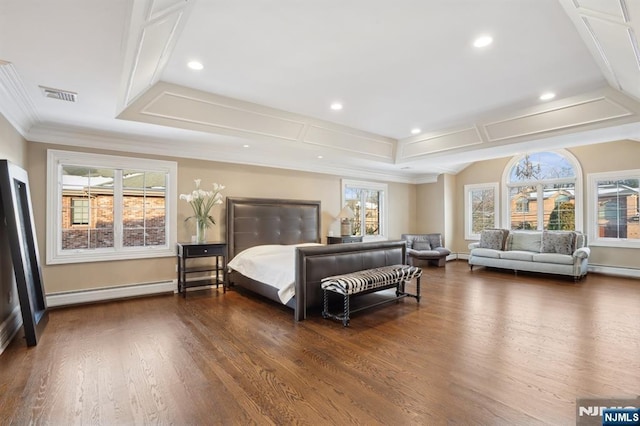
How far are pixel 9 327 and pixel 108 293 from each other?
139 cm

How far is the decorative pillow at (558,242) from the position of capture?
20.9 feet

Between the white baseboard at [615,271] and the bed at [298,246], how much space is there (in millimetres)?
4879

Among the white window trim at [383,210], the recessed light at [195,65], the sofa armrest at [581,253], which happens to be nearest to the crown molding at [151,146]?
the white window trim at [383,210]

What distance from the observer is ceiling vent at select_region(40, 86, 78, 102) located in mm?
2986

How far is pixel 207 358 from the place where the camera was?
8.90 feet

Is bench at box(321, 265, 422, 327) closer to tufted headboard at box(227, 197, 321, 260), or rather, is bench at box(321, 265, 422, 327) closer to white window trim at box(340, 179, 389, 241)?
tufted headboard at box(227, 197, 321, 260)

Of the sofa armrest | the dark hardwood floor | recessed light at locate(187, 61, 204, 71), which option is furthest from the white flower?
the sofa armrest

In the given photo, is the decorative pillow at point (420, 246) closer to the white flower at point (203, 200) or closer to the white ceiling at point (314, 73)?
the white ceiling at point (314, 73)

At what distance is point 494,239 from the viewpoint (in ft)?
24.5

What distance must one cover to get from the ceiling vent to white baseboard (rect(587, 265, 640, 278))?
9.38 metres

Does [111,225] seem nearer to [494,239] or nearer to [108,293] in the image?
[108,293]

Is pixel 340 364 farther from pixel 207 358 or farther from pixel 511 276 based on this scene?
pixel 511 276

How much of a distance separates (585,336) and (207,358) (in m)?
3.70

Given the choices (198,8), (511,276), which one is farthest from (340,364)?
(511,276)
